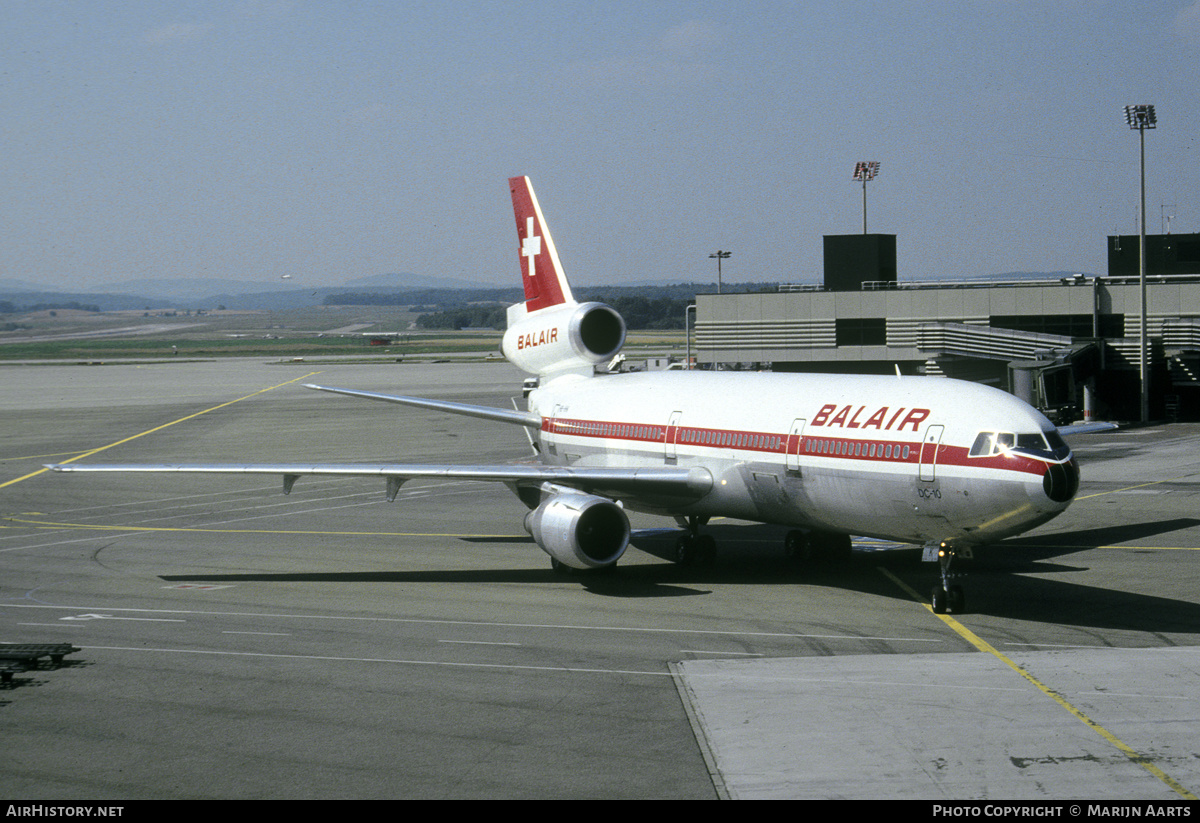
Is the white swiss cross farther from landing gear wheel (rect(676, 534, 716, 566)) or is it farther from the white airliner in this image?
landing gear wheel (rect(676, 534, 716, 566))

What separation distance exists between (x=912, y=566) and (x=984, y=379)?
4849cm

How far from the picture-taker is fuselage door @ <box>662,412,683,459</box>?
31391 millimetres

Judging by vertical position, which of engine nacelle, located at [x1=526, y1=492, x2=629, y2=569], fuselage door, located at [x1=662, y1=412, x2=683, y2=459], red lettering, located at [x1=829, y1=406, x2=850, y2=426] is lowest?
engine nacelle, located at [x1=526, y1=492, x2=629, y2=569]

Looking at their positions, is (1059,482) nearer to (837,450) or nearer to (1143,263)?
(837,450)

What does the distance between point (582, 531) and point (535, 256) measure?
14143 millimetres

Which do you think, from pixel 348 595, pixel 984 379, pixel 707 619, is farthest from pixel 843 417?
pixel 984 379

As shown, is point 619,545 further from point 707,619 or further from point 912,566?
point 912,566

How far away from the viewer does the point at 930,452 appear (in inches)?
949

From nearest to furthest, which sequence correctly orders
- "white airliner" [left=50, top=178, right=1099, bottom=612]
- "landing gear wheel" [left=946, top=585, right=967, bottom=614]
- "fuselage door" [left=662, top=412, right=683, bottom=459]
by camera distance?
"white airliner" [left=50, top=178, right=1099, bottom=612] < "landing gear wheel" [left=946, top=585, right=967, bottom=614] < "fuselage door" [left=662, top=412, right=683, bottom=459]

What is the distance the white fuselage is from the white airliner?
4cm

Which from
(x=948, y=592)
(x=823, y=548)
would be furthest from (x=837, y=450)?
(x=823, y=548)

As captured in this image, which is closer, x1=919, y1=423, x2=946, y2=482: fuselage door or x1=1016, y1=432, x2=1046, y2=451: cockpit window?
x1=1016, y1=432, x2=1046, y2=451: cockpit window

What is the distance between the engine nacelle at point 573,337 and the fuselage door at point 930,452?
14.1 m

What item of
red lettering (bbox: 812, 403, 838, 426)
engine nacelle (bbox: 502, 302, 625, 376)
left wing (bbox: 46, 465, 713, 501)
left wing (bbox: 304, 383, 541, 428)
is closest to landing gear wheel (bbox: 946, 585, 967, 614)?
red lettering (bbox: 812, 403, 838, 426)
